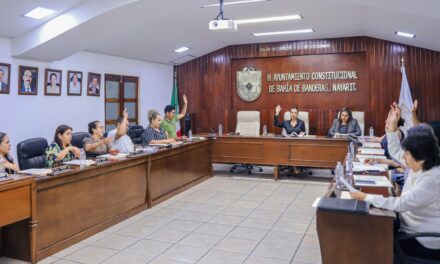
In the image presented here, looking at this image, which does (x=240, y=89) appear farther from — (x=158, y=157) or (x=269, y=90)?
(x=158, y=157)

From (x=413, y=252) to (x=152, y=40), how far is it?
622 cm

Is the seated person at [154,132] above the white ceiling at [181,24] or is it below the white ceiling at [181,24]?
below

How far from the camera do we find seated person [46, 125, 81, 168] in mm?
3764

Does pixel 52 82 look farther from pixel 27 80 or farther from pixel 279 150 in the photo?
pixel 279 150

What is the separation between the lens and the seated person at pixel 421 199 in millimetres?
1988

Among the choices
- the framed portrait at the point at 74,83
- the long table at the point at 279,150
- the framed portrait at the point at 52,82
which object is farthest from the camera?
the framed portrait at the point at 74,83

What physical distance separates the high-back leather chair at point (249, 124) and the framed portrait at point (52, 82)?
361 centimetres

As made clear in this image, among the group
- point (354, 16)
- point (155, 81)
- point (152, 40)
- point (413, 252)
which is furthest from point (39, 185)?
point (155, 81)

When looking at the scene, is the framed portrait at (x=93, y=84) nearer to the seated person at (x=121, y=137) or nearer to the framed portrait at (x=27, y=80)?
the framed portrait at (x=27, y=80)

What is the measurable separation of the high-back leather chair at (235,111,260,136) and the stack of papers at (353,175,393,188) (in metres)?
4.96

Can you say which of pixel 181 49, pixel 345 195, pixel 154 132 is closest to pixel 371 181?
pixel 345 195

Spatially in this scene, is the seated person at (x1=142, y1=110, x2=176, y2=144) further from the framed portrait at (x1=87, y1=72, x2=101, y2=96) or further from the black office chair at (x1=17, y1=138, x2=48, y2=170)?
the framed portrait at (x1=87, y1=72, x2=101, y2=96)

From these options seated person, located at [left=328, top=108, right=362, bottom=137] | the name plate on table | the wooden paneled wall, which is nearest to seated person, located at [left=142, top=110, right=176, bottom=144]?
the name plate on table

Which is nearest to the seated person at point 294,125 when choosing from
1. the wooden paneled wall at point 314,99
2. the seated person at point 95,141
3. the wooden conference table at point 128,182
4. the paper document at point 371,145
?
the wooden conference table at point 128,182
